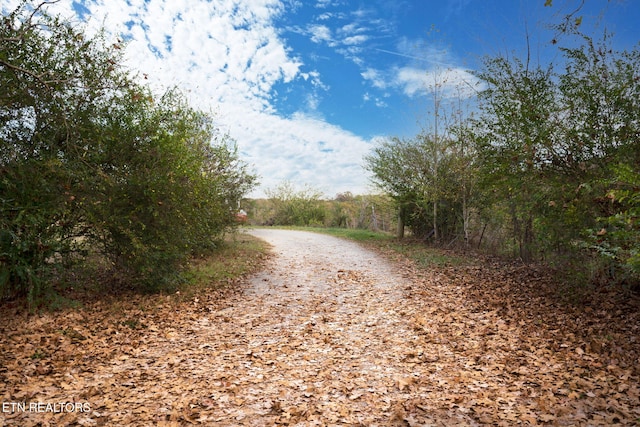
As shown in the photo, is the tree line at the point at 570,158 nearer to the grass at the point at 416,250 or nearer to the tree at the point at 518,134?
the tree at the point at 518,134

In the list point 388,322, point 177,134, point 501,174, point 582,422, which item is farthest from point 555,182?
point 177,134

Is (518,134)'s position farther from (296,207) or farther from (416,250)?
(296,207)

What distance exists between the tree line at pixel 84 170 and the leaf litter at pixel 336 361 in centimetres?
105

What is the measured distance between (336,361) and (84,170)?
18.6ft

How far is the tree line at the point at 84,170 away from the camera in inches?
247

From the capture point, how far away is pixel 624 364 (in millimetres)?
4922

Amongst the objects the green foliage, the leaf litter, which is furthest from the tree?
the green foliage

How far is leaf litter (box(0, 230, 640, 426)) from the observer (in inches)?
161

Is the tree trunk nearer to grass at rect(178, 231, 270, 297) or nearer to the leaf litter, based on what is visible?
grass at rect(178, 231, 270, 297)

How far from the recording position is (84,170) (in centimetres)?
693

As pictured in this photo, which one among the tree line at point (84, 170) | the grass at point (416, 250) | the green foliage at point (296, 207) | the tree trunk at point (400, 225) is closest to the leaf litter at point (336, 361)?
the tree line at point (84, 170)

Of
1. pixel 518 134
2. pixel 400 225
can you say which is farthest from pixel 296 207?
pixel 518 134

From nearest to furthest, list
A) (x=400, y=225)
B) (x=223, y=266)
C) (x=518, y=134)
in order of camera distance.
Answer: (x=518, y=134) < (x=223, y=266) < (x=400, y=225)

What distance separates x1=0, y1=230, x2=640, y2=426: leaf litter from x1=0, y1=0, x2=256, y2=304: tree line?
1049 millimetres
